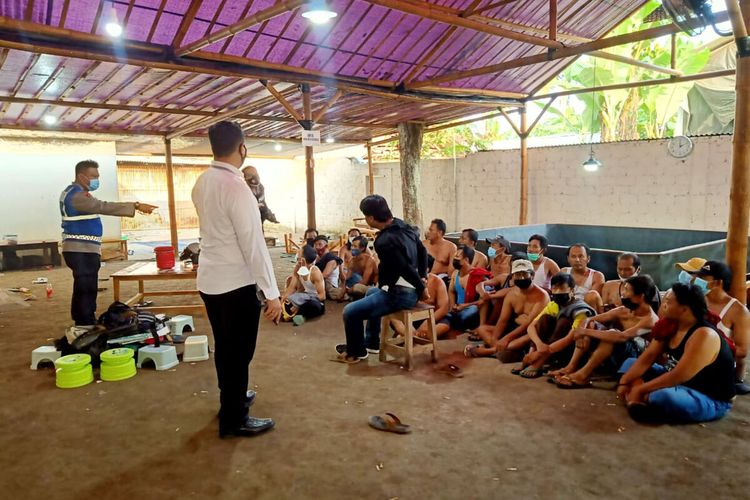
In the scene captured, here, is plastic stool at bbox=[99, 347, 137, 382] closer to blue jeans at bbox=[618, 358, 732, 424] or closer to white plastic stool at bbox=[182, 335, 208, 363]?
white plastic stool at bbox=[182, 335, 208, 363]

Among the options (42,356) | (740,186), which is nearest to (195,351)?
(42,356)

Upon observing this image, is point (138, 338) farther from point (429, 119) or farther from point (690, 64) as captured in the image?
point (690, 64)

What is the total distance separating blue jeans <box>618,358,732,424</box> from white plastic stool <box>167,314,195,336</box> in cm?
445

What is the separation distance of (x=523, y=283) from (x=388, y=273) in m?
1.27

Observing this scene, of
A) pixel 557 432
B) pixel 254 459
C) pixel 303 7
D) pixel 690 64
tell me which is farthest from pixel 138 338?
pixel 690 64

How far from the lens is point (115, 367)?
14.1 feet

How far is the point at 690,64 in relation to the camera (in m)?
11.0

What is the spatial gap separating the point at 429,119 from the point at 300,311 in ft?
22.7

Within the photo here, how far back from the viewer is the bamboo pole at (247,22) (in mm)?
4645

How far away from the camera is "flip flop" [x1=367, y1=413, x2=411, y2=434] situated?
3.27m

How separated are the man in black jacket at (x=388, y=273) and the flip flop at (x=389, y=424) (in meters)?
1.16

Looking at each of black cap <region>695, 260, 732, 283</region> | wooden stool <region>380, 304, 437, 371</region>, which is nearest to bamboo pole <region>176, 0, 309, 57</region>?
wooden stool <region>380, 304, 437, 371</region>

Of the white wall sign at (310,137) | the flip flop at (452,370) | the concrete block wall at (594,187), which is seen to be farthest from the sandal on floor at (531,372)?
the concrete block wall at (594,187)

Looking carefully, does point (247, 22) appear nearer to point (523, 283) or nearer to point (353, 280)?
point (353, 280)
